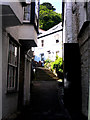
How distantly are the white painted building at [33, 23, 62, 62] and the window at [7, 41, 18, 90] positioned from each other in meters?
20.1

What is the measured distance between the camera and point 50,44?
A: 31938 mm

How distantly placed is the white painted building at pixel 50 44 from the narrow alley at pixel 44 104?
29.0 feet

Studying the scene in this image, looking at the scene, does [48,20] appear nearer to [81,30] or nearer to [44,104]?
[44,104]

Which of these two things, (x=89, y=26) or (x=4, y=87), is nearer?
(x=89, y=26)

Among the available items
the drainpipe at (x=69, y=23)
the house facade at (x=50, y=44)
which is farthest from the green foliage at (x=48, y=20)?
the drainpipe at (x=69, y=23)

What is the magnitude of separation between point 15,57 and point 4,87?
6.84ft

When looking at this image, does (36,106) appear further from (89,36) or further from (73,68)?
(89,36)

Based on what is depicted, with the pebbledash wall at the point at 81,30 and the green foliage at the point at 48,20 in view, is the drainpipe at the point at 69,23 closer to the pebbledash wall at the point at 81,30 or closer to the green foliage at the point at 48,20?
the pebbledash wall at the point at 81,30

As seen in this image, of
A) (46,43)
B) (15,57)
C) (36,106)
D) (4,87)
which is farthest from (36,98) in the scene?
(46,43)

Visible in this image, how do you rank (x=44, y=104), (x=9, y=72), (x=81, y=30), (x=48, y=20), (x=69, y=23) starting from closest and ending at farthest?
(x=81, y=30) → (x=9, y=72) → (x=69, y=23) → (x=44, y=104) → (x=48, y=20)

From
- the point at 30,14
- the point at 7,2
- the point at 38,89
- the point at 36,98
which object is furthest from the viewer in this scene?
the point at 38,89

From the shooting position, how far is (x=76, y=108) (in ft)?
24.9

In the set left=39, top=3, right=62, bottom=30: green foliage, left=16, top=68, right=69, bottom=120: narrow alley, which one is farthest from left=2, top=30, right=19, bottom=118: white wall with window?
left=39, top=3, right=62, bottom=30: green foliage

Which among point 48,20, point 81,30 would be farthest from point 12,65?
point 48,20
